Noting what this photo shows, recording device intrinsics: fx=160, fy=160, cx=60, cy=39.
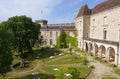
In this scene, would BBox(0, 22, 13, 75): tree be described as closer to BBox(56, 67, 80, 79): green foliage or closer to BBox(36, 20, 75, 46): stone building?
BBox(56, 67, 80, 79): green foliage

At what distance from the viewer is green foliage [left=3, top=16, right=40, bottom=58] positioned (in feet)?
130

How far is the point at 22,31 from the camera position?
130ft

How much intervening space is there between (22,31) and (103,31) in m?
19.4

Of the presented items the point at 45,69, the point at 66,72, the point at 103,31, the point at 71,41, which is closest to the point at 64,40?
the point at 71,41

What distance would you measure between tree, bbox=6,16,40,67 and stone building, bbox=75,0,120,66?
1396cm

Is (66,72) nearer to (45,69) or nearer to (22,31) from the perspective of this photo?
(45,69)

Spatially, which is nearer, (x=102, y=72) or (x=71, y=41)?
(x=102, y=72)

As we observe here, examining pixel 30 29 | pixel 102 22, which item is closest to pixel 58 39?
pixel 30 29

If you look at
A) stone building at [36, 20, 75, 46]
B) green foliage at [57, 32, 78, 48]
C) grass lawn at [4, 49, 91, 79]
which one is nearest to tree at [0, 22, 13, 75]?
grass lawn at [4, 49, 91, 79]

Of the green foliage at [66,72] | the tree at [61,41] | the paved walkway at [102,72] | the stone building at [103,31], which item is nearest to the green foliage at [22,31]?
the tree at [61,41]

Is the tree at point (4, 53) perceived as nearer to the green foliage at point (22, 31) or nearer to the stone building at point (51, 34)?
the green foliage at point (22, 31)

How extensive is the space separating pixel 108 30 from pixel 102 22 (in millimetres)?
3191

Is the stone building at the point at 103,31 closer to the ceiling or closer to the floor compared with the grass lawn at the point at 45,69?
closer to the ceiling

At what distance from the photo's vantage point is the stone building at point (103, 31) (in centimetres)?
2948
